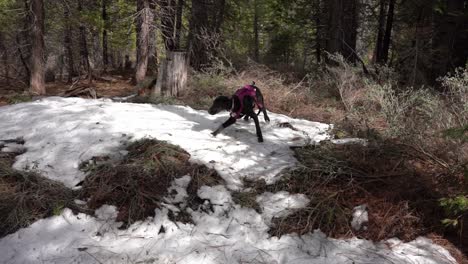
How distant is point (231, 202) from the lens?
3641mm

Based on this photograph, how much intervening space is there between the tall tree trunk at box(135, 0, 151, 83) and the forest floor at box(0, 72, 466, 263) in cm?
595

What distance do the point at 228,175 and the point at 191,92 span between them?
416 centimetres

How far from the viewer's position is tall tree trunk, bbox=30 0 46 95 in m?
9.01

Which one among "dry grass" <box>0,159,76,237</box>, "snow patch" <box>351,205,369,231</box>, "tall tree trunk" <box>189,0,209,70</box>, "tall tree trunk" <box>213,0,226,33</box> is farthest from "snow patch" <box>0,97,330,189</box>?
"tall tree trunk" <box>213,0,226,33</box>

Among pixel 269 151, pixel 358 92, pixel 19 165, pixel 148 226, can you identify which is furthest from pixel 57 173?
pixel 358 92

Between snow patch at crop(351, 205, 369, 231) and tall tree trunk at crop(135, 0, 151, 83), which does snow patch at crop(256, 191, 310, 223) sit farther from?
tall tree trunk at crop(135, 0, 151, 83)

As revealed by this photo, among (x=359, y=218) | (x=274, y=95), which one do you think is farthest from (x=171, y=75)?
(x=359, y=218)

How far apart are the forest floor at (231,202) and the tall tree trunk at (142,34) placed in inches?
234

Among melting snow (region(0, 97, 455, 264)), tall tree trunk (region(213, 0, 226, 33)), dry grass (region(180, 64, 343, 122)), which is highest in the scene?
tall tree trunk (region(213, 0, 226, 33))

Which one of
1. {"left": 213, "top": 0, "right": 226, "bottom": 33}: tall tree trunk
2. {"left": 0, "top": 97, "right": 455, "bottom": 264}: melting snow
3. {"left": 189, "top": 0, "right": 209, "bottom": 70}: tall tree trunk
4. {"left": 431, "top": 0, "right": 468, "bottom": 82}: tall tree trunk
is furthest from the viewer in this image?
{"left": 213, "top": 0, "right": 226, "bottom": 33}: tall tree trunk

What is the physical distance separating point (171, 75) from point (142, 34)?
3480 mm

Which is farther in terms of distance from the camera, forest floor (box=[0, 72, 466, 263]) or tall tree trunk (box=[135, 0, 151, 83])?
tall tree trunk (box=[135, 0, 151, 83])

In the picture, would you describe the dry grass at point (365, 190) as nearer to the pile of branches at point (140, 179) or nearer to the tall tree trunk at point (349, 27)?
the pile of branches at point (140, 179)

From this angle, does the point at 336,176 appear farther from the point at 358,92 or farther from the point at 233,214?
the point at 358,92
